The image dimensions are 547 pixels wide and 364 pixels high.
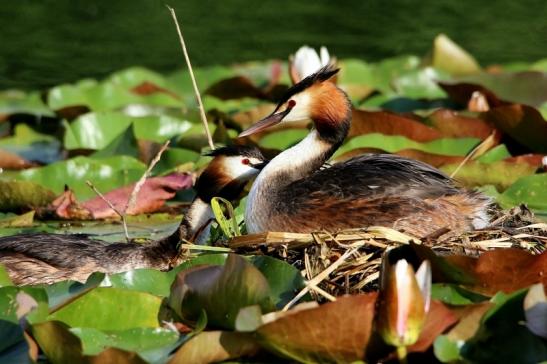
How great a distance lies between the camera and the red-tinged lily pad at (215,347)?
4238 mm

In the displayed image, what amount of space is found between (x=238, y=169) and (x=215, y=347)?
2.29 m

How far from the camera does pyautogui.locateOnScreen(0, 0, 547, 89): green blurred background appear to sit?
41.2 ft

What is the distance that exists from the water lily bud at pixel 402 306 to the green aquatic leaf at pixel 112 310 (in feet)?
3.37

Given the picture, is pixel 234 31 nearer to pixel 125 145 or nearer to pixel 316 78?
pixel 125 145

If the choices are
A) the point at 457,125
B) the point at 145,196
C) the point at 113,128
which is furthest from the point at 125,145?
the point at 457,125

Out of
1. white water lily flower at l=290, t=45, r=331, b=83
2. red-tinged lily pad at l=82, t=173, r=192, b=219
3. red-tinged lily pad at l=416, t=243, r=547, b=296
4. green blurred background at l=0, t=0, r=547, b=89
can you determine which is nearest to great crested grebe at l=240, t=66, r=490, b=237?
red-tinged lily pad at l=416, t=243, r=547, b=296

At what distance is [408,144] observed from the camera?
7.52 metres

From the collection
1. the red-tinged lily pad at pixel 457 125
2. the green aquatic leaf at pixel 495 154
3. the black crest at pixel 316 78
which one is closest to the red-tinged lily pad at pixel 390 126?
the red-tinged lily pad at pixel 457 125

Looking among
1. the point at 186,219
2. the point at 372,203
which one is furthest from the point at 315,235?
the point at 186,219

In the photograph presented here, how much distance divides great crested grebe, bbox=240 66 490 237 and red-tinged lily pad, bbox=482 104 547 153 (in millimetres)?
1780

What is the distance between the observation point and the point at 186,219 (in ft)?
21.2

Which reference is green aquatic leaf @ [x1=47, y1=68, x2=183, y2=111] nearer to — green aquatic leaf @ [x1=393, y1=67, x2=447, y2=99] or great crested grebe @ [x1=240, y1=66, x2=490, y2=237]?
green aquatic leaf @ [x1=393, y1=67, x2=447, y2=99]

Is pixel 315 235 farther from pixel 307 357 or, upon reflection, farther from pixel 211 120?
pixel 211 120

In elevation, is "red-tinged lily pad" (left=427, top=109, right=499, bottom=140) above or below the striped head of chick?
below
